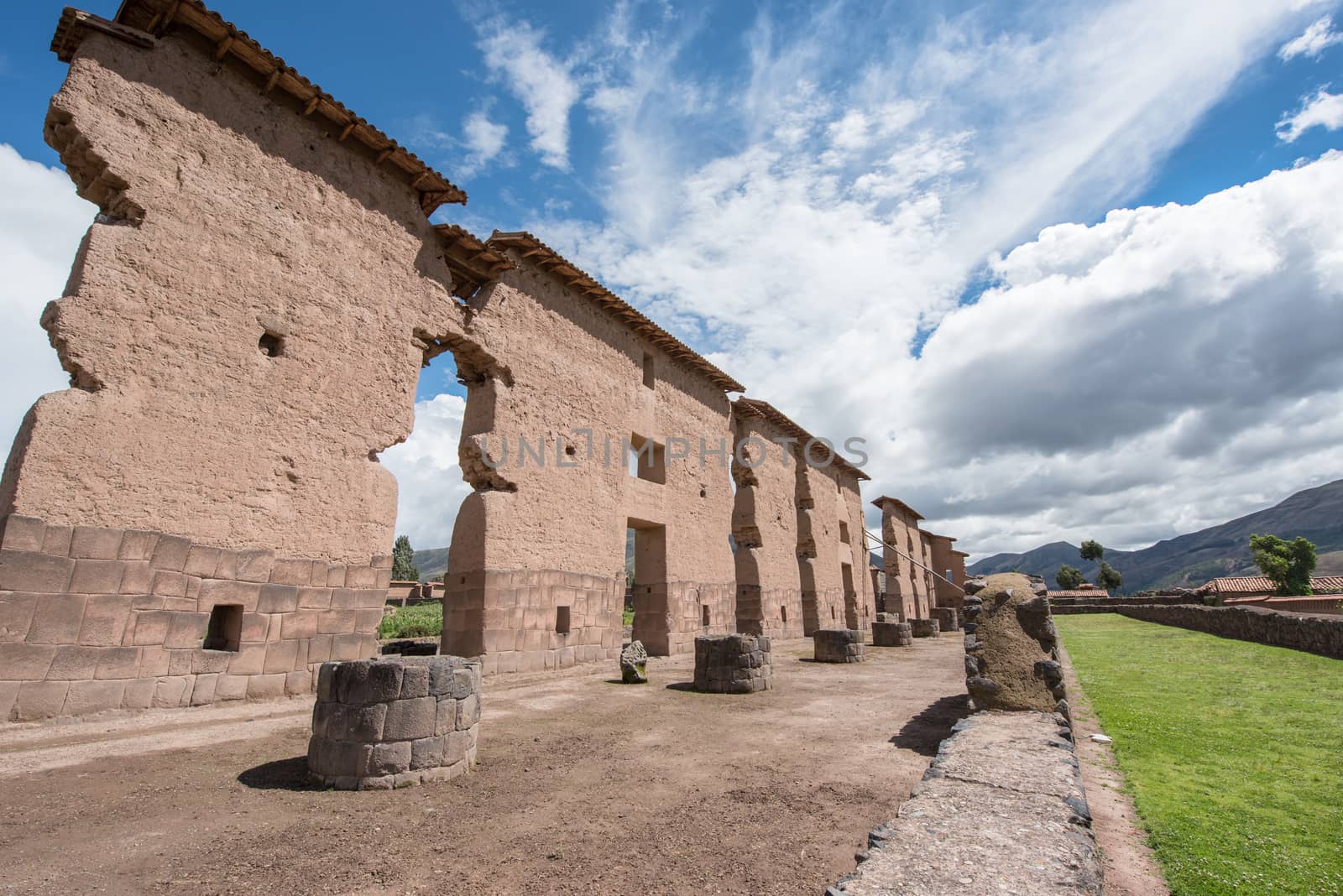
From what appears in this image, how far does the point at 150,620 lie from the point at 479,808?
197 inches

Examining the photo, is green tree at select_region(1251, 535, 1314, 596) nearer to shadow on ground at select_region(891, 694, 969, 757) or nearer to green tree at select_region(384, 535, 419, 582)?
shadow on ground at select_region(891, 694, 969, 757)

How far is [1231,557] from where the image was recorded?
200 meters

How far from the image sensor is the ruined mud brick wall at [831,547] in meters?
22.8

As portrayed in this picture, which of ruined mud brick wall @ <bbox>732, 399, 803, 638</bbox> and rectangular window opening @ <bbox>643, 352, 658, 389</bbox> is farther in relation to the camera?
ruined mud brick wall @ <bbox>732, 399, 803, 638</bbox>

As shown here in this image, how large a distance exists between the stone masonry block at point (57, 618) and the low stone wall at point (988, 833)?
7.62 meters

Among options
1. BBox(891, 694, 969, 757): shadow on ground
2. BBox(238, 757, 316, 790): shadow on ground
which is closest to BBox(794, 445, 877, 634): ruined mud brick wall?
BBox(891, 694, 969, 757): shadow on ground

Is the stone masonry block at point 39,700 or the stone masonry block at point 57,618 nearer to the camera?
the stone masonry block at point 39,700

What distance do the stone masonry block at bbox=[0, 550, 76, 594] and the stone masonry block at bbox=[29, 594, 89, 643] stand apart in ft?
0.29

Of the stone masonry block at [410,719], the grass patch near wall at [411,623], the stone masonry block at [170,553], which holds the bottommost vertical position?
the stone masonry block at [410,719]

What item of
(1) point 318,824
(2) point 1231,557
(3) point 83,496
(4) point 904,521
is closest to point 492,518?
(3) point 83,496

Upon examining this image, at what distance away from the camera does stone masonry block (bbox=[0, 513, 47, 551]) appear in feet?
19.5

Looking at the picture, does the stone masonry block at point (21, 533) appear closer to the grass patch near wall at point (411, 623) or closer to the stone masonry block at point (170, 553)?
the stone masonry block at point (170, 553)

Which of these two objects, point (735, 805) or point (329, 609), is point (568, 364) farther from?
point (735, 805)

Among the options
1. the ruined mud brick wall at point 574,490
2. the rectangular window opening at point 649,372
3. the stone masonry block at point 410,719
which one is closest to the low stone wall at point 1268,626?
the ruined mud brick wall at point 574,490
